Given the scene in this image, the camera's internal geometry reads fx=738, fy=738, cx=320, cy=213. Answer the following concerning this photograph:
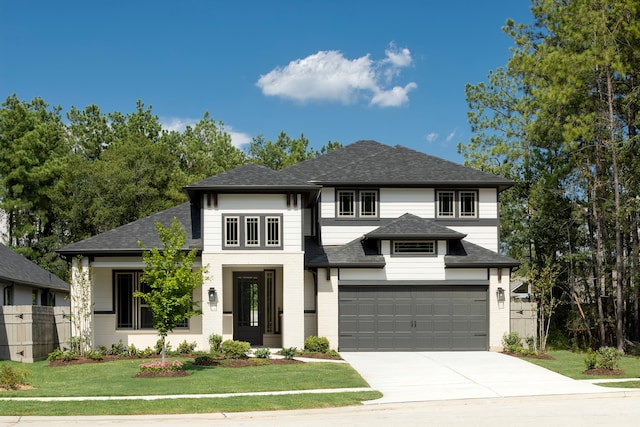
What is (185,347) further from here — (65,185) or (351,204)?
(65,185)

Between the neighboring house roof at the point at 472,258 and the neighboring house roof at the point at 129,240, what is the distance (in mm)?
9102

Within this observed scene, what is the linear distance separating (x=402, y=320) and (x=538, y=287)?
5.57m

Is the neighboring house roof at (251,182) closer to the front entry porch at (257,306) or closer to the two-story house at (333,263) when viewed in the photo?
the two-story house at (333,263)

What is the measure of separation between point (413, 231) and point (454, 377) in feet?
25.8

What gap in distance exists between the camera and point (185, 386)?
17.2 meters

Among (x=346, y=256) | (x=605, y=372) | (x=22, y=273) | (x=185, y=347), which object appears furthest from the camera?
(x=22, y=273)

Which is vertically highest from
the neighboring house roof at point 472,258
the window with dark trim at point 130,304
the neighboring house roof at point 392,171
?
the neighboring house roof at point 392,171

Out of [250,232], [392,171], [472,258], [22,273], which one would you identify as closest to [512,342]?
[472,258]

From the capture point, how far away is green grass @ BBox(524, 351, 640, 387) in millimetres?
19688

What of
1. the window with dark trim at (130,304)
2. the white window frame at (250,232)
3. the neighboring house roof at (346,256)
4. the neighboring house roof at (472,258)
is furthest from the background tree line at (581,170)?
the window with dark trim at (130,304)

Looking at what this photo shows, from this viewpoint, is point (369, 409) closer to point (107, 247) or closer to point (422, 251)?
point (422, 251)

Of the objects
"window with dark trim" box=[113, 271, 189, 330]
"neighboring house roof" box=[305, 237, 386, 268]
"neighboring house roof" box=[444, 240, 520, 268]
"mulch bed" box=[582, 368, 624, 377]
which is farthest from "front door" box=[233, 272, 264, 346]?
"mulch bed" box=[582, 368, 624, 377]

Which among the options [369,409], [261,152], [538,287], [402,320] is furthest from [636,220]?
[261,152]

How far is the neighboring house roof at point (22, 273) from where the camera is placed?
29688 mm
